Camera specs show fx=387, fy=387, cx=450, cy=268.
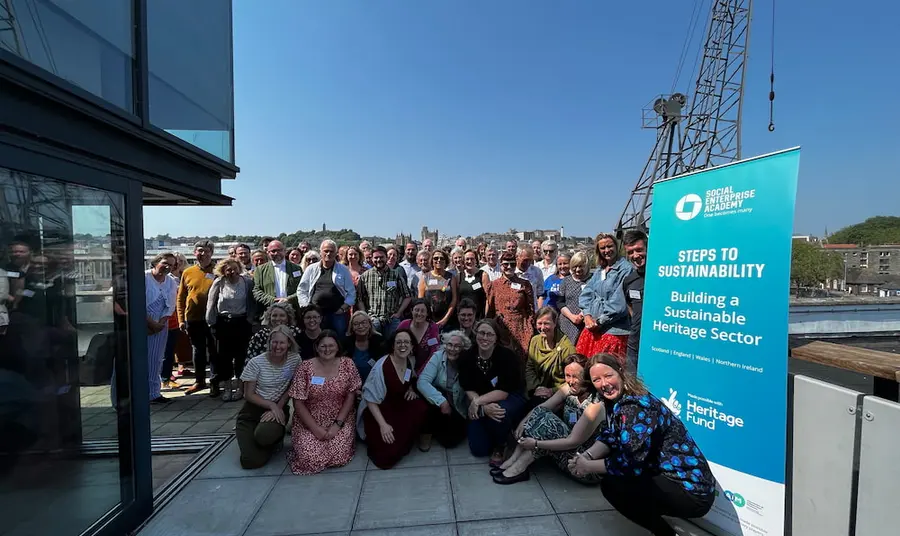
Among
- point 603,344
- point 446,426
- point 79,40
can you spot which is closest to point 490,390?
point 446,426

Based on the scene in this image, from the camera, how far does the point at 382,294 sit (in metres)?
4.47

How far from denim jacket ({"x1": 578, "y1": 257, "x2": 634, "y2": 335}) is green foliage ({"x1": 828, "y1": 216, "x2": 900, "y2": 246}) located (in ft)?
407

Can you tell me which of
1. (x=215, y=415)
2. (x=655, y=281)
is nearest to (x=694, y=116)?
(x=655, y=281)

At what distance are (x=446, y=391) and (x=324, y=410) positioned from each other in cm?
105

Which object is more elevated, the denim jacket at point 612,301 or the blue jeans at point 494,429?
the denim jacket at point 612,301

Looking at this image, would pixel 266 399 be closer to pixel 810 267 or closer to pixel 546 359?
pixel 546 359

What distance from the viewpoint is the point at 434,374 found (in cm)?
344

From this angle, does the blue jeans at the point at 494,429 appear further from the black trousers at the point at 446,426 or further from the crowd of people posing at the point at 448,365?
the black trousers at the point at 446,426

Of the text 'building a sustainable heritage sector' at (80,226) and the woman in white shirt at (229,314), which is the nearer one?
the text 'building a sustainable heritage sector' at (80,226)

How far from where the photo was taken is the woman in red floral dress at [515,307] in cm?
407

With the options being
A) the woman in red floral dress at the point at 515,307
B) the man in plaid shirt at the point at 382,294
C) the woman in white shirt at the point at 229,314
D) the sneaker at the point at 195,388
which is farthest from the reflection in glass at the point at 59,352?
the woman in red floral dress at the point at 515,307

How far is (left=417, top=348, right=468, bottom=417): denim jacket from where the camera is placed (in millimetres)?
3324

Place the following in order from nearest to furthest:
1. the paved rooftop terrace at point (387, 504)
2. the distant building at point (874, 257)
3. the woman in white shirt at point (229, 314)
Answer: the paved rooftop terrace at point (387, 504) → the woman in white shirt at point (229, 314) → the distant building at point (874, 257)

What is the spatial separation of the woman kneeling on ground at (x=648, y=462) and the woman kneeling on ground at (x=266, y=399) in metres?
2.44
